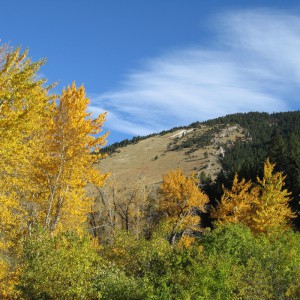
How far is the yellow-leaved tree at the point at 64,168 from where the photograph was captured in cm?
1945

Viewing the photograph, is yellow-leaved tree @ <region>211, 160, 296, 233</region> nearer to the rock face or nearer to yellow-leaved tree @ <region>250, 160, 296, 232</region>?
yellow-leaved tree @ <region>250, 160, 296, 232</region>

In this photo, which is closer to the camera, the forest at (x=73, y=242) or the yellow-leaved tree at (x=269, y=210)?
the forest at (x=73, y=242)

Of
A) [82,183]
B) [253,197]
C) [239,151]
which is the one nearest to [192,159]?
[239,151]

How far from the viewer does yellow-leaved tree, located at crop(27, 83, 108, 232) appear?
63.8ft

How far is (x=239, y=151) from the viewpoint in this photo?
512 feet

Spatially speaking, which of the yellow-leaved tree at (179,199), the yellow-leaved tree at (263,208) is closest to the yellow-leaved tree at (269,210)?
the yellow-leaved tree at (263,208)

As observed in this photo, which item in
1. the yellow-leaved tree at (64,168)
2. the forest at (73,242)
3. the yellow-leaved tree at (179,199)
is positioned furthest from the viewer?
the yellow-leaved tree at (179,199)

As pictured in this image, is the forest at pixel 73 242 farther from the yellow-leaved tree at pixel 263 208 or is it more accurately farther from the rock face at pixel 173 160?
the rock face at pixel 173 160

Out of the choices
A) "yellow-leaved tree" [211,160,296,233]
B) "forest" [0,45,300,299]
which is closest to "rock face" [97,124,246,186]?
"yellow-leaved tree" [211,160,296,233]

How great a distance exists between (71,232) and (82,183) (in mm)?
5132

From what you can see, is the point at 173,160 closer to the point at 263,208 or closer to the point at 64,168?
the point at 263,208

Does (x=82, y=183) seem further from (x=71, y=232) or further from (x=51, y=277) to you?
(x=51, y=277)

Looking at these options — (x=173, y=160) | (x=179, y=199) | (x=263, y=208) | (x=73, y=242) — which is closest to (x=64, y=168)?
(x=73, y=242)

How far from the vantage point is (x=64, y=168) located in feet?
64.7
